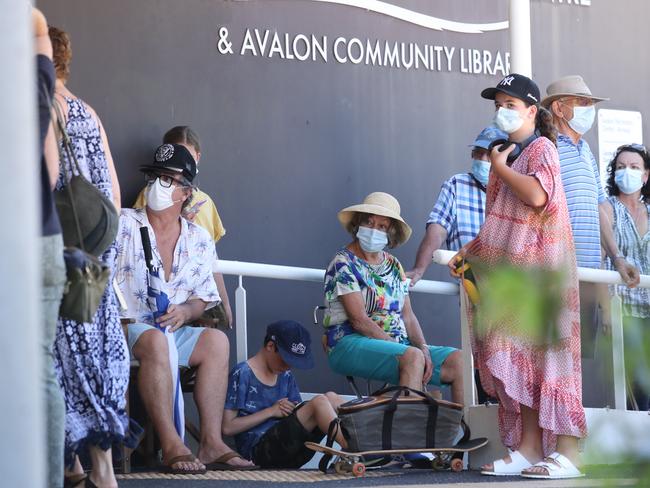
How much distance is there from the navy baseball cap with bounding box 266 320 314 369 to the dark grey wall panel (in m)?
1.04

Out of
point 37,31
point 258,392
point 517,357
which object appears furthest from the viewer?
point 258,392

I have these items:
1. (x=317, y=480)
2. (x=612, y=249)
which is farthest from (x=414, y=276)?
(x=317, y=480)

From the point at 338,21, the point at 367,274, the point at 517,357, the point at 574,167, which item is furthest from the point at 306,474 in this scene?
the point at 338,21

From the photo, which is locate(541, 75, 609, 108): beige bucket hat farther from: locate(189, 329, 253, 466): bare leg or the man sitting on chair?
locate(189, 329, 253, 466): bare leg

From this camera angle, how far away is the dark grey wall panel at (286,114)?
274 inches

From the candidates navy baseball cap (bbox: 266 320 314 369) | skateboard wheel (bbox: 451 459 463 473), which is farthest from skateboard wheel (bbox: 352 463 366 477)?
navy baseball cap (bbox: 266 320 314 369)

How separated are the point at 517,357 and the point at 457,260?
0.53m

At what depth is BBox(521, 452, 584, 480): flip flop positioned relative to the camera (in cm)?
492

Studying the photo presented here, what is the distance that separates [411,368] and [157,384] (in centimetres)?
133

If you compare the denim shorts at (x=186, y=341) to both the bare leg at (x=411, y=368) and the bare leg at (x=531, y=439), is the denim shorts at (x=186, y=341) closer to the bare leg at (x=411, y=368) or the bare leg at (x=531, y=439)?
the bare leg at (x=411, y=368)

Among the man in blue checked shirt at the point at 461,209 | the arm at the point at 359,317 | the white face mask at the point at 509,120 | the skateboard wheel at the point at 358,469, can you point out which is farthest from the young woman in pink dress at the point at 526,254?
the man in blue checked shirt at the point at 461,209

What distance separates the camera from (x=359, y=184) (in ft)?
25.2

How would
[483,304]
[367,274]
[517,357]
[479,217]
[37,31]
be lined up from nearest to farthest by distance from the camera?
[483,304] → [37,31] → [517,357] → [367,274] → [479,217]

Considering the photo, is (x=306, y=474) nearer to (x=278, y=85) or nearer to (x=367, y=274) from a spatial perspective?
(x=367, y=274)
